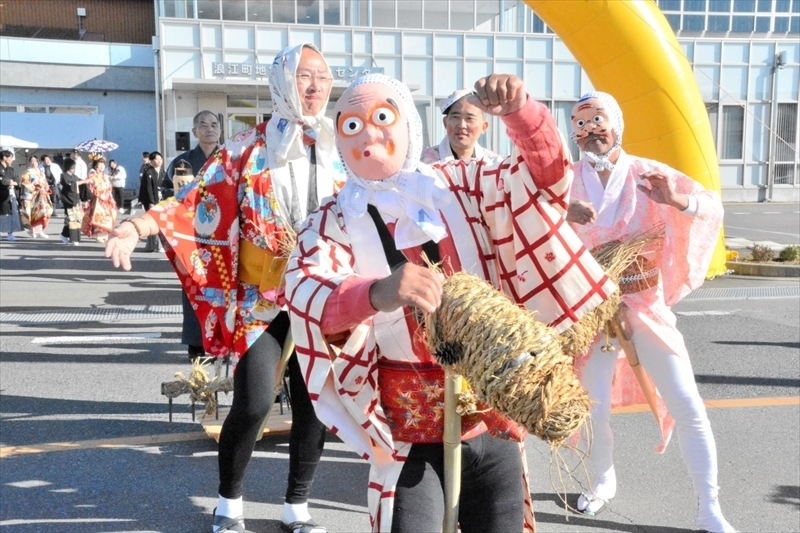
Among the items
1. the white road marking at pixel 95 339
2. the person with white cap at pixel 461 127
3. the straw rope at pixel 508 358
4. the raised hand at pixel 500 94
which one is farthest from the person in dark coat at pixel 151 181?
the straw rope at pixel 508 358

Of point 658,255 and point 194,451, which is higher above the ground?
point 658,255

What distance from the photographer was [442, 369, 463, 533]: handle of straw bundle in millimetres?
2008

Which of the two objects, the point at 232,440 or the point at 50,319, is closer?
the point at 232,440

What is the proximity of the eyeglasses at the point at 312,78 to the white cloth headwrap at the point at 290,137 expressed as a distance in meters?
0.03

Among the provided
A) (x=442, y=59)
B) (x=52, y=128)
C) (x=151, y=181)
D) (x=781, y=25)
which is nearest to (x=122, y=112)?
(x=52, y=128)

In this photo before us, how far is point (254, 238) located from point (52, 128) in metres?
29.7

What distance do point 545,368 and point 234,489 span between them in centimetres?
203

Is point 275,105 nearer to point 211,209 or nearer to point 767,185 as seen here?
point 211,209

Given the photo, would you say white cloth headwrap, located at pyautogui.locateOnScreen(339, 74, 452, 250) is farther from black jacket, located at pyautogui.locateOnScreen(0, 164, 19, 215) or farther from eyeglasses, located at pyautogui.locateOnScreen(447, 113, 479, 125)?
black jacket, located at pyautogui.locateOnScreen(0, 164, 19, 215)

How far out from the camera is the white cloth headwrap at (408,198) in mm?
2094

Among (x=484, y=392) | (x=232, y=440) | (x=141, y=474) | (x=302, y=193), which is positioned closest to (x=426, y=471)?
(x=484, y=392)

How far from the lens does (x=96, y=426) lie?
16.4 feet

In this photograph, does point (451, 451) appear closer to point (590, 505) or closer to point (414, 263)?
point (414, 263)

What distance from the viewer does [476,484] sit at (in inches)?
84.9
